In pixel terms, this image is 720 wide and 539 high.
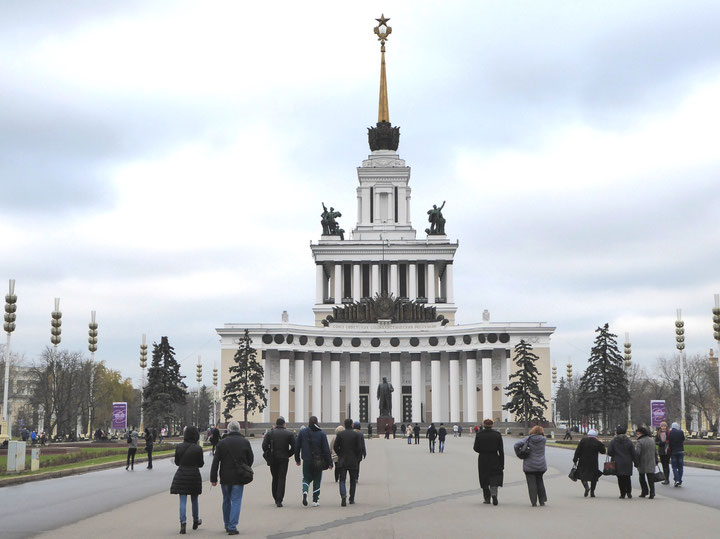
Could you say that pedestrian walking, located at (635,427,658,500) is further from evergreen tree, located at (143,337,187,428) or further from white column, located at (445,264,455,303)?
white column, located at (445,264,455,303)

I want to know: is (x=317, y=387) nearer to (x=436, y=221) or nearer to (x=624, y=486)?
(x=436, y=221)

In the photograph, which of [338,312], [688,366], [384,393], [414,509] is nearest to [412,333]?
[338,312]

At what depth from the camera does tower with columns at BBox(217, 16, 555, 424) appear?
331 ft

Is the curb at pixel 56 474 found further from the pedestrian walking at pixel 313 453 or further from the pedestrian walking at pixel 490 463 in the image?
the pedestrian walking at pixel 490 463

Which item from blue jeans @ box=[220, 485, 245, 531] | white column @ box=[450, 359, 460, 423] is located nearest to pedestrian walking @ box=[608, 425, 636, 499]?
blue jeans @ box=[220, 485, 245, 531]

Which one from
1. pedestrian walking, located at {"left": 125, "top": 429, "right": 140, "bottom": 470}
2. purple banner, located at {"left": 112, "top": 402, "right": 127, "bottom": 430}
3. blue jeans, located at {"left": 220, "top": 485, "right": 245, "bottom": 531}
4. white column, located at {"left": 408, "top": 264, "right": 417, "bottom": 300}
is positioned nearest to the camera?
blue jeans, located at {"left": 220, "top": 485, "right": 245, "bottom": 531}

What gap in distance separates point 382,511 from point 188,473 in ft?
15.0

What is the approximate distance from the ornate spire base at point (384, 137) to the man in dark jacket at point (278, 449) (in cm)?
10921

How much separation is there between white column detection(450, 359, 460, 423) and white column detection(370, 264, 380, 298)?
18.1 m

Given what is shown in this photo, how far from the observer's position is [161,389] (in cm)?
6781

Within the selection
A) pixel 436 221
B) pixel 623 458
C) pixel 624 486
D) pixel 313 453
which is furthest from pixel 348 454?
pixel 436 221

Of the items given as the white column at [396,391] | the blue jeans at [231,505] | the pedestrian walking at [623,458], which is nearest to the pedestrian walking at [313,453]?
the blue jeans at [231,505]

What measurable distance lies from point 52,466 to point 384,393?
53516 millimetres

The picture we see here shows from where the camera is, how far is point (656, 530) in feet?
48.8
